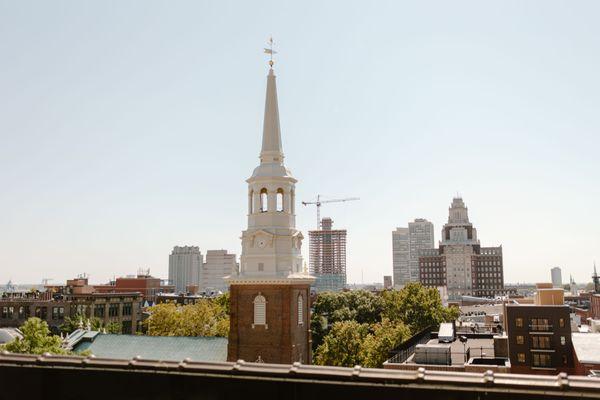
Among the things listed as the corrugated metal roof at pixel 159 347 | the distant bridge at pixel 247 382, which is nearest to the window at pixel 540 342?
the corrugated metal roof at pixel 159 347

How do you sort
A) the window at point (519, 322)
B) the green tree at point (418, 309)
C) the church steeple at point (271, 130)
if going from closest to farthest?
the church steeple at point (271, 130) → the window at point (519, 322) → the green tree at point (418, 309)

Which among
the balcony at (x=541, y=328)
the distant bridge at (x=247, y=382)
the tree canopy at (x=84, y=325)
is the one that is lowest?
the tree canopy at (x=84, y=325)

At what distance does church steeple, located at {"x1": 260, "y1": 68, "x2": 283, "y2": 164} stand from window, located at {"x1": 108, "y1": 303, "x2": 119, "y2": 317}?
3406 inches

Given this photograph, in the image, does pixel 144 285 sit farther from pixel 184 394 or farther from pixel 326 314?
pixel 184 394

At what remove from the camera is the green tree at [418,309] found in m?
89.6

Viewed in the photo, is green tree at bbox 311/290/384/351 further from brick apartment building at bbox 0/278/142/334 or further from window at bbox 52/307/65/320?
window at bbox 52/307/65/320

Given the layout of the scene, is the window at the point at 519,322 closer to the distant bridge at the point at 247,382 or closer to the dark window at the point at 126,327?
the distant bridge at the point at 247,382

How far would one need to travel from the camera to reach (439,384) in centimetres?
1482

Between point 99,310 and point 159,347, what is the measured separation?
7424 centimetres

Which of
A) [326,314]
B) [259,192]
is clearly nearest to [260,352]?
[259,192]

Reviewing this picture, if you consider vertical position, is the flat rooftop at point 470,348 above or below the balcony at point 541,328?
below

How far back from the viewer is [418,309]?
91375 mm

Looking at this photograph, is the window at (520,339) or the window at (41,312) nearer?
the window at (520,339)

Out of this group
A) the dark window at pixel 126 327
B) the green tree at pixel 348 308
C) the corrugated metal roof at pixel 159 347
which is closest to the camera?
the corrugated metal roof at pixel 159 347
